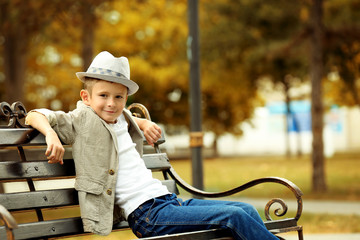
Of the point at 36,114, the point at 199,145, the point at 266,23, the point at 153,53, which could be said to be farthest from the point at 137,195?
the point at 153,53

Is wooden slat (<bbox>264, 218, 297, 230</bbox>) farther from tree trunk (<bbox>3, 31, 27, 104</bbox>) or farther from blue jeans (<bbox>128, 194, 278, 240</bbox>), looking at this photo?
tree trunk (<bbox>3, 31, 27, 104</bbox>)

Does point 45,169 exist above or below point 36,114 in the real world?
below

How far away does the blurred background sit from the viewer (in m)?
12.2

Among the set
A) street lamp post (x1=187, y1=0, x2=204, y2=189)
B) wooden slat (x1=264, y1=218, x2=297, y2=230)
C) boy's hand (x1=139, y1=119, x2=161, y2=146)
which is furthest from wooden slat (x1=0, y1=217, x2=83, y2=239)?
street lamp post (x1=187, y1=0, x2=204, y2=189)

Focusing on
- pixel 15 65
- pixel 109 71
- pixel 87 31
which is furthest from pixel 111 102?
pixel 87 31

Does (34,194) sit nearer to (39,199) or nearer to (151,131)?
(39,199)

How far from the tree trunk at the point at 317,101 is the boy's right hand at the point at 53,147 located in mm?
9768

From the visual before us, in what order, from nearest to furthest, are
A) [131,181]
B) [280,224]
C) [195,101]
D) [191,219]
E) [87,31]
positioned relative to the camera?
[191,219] → [131,181] → [280,224] → [195,101] → [87,31]

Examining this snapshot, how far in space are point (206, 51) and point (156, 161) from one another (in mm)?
12436

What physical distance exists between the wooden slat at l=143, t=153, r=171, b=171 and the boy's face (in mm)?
641

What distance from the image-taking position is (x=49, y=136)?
125 inches

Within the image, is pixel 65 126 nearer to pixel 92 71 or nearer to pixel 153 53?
pixel 92 71

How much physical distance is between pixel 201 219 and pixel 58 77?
57.9 ft

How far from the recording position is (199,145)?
651cm
